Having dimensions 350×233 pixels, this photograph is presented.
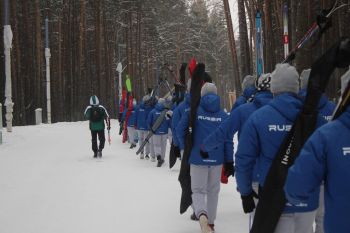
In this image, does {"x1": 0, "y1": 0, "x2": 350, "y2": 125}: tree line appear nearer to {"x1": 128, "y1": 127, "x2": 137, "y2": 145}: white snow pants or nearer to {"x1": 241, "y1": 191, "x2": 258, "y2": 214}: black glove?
{"x1": 128, "y1": 127, "x2": 137, "y2": 145}: white snow pants

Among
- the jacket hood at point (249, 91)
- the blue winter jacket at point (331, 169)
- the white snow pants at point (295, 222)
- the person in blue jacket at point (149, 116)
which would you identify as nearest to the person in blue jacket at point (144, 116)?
the person in blue jacket at point (149, 116)

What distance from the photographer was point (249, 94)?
6.55 meters

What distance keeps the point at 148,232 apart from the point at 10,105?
47.0ft

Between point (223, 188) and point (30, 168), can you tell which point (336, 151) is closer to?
point (223, 188)

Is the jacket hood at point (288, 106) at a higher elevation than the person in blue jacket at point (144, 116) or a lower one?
higher

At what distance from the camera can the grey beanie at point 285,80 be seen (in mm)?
3857

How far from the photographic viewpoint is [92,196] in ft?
29.1

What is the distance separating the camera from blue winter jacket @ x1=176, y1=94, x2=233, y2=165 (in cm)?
625

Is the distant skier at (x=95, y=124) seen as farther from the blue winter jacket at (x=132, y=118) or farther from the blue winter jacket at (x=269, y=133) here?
the blue winter jacket at (x=269, y=133)

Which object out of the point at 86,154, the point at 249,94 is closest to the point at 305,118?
the point at 249,94

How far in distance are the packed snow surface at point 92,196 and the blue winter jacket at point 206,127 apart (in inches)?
40.0

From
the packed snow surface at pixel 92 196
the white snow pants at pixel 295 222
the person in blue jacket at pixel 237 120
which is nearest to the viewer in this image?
the white snow pants at pixel 295 222

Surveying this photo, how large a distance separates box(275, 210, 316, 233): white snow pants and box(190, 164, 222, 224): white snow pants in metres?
2.47

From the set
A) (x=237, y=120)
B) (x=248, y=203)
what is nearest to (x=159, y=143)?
(x=237, y=120)
